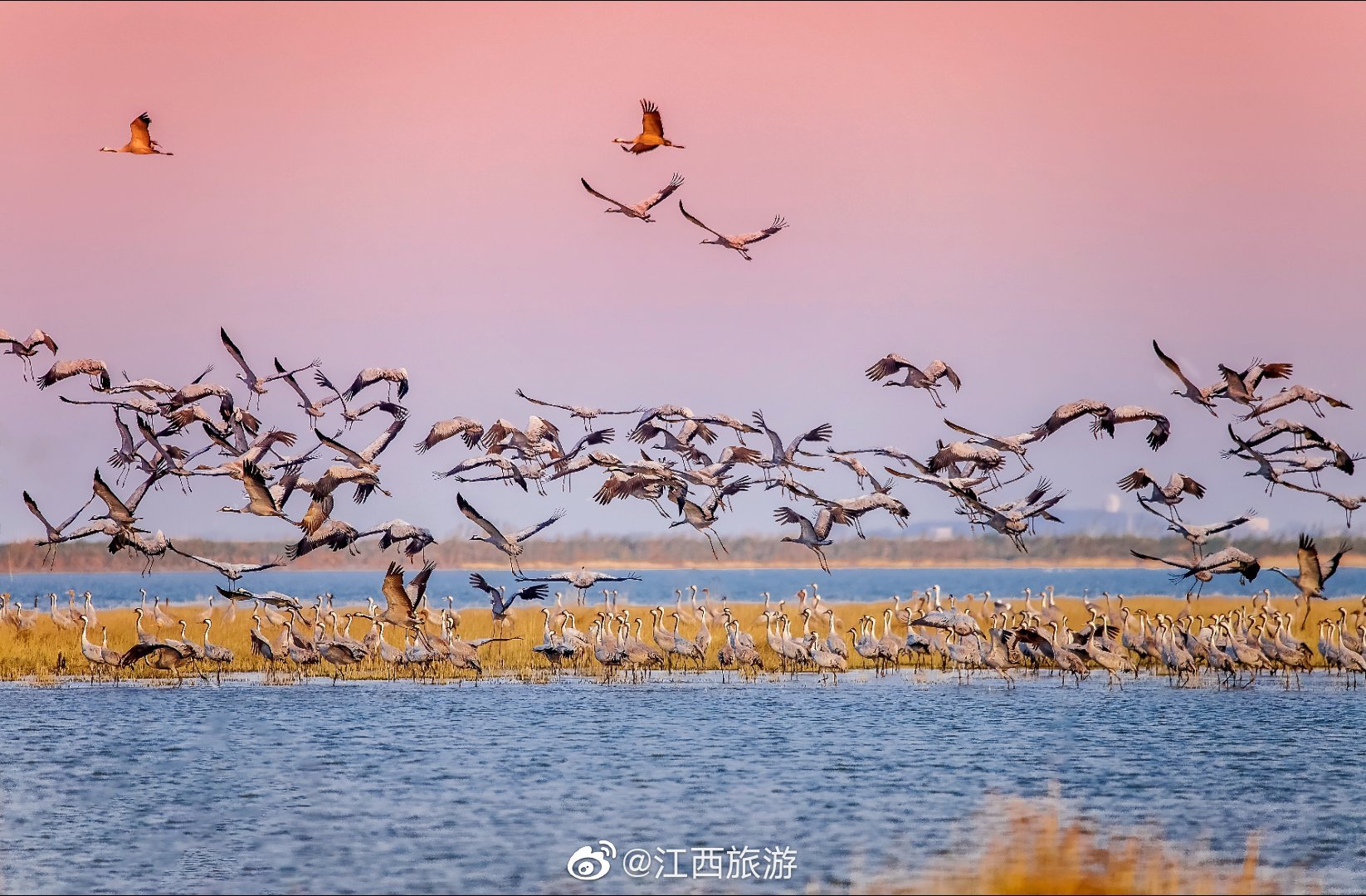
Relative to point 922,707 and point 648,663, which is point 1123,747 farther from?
point 648,663

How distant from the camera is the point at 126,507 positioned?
21.8m

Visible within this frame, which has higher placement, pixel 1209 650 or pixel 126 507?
pixel 126 507

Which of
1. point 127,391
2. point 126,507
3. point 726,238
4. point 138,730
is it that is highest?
point 726,238

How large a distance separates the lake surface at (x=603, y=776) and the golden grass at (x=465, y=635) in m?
2.61

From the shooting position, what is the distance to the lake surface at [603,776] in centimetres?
1577

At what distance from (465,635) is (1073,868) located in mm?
24714

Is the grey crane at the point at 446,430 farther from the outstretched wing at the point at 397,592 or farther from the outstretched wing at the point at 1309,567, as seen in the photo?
the outstretched wing at the point at 1309,567

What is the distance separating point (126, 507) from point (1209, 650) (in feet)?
63.3

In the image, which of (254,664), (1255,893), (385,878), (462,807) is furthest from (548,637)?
(1255,893)

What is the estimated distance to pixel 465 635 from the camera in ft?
126

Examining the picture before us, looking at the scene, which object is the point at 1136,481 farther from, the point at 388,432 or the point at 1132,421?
the point at 388,432

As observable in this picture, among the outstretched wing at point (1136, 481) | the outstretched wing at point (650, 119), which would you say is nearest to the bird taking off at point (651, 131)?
the outstretched wing at point (650, 119)

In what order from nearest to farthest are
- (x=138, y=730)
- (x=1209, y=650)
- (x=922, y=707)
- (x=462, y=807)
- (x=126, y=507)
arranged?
1. (x=462, y=807)
2. (x=126, y=507)
3. (x=138, y=730)
4. (x=922, y=707)
5. (x=1209, y=650)

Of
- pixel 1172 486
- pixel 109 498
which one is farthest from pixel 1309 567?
pixel 109 498
